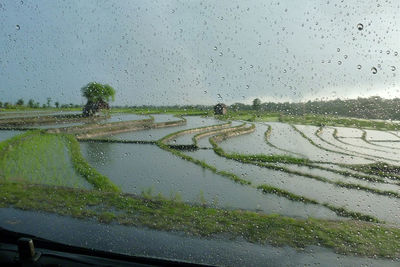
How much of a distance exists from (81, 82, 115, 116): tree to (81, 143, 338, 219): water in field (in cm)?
613

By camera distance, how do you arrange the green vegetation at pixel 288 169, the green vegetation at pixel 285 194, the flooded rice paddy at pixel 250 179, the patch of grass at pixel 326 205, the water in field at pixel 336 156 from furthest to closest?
the water in field at pixel 336 156 → the green vegetation at pixel 288 169 → the green vegetation at pixel 285 194 → the flooded rice paddy at pixel 250 179 → the patch of grass at pixel 326 205

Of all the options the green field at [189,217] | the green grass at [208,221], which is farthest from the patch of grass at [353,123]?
the green grass at [208,221]

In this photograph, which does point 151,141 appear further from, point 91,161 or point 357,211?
point 357,211

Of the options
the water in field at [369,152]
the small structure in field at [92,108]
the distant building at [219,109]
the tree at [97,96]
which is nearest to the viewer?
the water in field at [369,152]

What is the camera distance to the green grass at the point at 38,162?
21.3 ft

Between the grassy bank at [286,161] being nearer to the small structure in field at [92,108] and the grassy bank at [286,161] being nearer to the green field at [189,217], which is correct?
the green field at [189,217]

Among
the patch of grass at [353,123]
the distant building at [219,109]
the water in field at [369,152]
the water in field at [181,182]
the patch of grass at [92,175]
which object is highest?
the distant building at [219,109]

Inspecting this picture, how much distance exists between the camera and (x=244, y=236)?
3992 millimetres

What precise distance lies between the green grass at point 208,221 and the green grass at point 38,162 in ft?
3.50

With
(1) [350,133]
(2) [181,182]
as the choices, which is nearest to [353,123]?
(1) [350,133]

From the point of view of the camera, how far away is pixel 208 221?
4.44 m

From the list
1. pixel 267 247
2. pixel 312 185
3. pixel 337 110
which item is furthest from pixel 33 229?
pixel 337 110

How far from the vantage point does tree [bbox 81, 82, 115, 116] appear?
16319 millimetres

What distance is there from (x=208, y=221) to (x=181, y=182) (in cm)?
322
